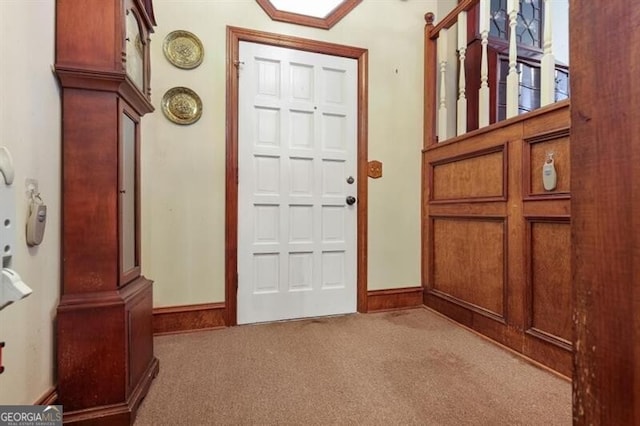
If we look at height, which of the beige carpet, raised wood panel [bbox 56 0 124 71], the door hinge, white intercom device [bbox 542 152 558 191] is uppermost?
the door hinge

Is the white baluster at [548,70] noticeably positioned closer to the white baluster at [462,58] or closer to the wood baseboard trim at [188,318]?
the white baluster at [462,58]

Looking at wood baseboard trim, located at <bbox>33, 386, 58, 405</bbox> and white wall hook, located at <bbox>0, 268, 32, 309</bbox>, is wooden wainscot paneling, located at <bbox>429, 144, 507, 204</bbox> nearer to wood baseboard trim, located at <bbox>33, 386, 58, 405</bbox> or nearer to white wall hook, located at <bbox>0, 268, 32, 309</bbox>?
white wall hook, located at <bbox>0, 268, 32, 309</bbox>

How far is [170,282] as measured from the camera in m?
2.03

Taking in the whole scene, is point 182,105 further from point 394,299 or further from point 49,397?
point 394,299

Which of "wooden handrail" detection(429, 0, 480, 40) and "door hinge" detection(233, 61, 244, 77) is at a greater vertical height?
"wooden handrail" detection(429, 0, 480, 40)

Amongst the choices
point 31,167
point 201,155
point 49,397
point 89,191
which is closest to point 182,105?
point 201,155

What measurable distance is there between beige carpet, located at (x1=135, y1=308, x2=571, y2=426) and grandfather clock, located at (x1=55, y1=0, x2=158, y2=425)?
0.20 metres

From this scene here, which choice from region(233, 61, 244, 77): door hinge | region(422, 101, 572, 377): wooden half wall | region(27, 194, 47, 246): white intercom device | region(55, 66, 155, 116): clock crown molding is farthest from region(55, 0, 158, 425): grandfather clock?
region(422, 101, 572, 377): wooden half wall

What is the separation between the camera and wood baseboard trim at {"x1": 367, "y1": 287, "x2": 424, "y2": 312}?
2441 millimetres

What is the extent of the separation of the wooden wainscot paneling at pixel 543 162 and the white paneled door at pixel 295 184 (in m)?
1.10

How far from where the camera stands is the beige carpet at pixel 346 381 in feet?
3.96

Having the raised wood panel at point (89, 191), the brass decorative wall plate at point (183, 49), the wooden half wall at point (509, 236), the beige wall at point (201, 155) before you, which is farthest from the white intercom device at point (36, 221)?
the wooden half wall at point (509, 236)

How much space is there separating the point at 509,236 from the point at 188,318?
6.47 ft

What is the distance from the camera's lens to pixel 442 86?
249cm
